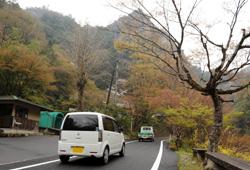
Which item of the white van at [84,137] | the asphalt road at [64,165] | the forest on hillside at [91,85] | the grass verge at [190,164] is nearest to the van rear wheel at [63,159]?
the white van at [84,137]

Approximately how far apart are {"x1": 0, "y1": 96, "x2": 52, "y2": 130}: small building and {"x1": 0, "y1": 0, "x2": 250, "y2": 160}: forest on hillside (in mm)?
3453

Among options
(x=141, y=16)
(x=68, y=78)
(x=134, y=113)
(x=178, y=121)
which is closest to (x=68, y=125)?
(x=141, y=16)

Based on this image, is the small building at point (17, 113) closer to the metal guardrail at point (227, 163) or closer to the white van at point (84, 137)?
the white van at point (84, 137)

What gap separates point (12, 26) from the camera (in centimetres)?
4756

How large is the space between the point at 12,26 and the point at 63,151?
3907 cm

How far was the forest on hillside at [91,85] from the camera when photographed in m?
28.3

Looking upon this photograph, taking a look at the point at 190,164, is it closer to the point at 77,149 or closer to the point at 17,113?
the point at 77,149

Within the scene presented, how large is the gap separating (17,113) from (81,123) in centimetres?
2408

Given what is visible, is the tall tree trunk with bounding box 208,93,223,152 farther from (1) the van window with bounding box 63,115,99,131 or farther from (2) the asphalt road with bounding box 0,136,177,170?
(1) the van window with bounding box 63,115,99,131

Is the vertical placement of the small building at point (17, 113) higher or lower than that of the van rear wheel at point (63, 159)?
higher

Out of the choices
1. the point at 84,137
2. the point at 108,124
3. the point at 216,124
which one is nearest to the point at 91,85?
the point at 108,124

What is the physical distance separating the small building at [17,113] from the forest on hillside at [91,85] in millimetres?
3453

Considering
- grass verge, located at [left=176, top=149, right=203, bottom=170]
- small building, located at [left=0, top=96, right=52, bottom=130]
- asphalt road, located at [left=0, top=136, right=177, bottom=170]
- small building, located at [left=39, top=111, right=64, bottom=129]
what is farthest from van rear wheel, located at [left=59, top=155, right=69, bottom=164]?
small building, located at [left=39, top=111, right=64, bottom=129]

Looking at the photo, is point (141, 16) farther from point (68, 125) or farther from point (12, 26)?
point (12, 26)
